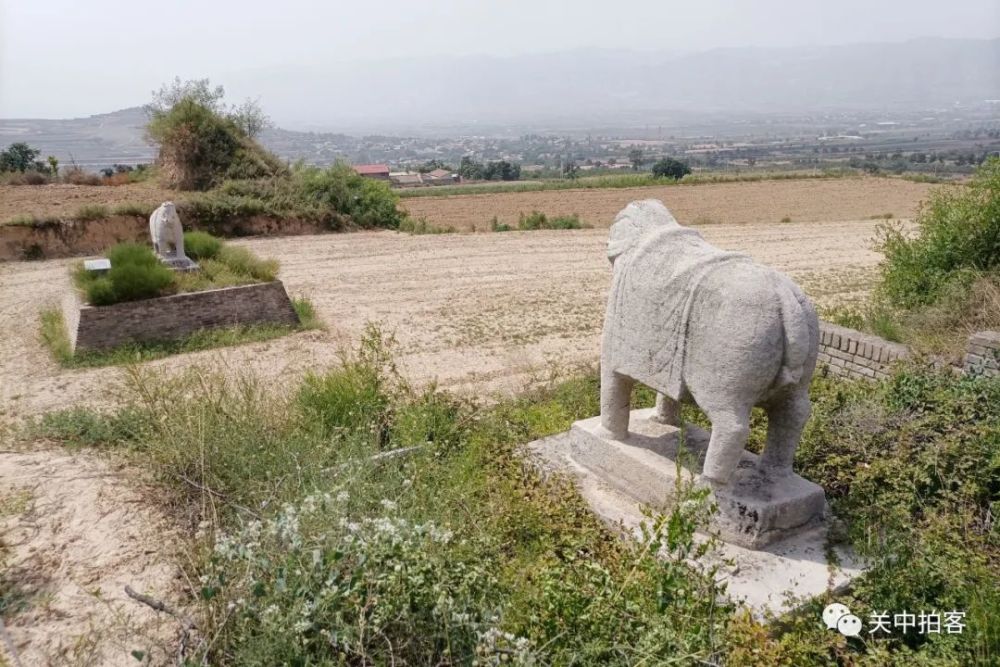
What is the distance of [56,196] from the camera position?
77.5ft

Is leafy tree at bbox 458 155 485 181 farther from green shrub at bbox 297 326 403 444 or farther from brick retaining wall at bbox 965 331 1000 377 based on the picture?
brick retaining wall at bbox 965 331 1000 377

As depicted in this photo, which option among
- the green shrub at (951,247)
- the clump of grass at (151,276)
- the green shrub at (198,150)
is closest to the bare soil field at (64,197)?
the green shrub at (198,150)

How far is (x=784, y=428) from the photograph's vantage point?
4.91 metres

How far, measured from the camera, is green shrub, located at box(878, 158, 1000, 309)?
895cm

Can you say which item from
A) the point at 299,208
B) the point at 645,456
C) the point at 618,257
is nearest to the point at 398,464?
the point at 645,456

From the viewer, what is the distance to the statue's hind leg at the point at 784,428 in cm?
479

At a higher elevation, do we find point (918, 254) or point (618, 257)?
point (618, 257)

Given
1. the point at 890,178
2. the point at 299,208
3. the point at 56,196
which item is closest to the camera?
the point at 56,196

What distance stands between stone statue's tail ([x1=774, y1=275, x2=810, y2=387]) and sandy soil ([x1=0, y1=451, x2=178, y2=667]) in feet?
12.7

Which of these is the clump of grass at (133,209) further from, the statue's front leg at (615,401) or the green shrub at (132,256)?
the statue's front leg at (615,401)

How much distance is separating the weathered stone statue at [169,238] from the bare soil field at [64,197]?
934 centimetres

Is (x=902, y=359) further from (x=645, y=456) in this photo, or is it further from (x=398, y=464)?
(x=398, y=464)

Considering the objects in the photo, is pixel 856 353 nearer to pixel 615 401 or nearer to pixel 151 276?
pixel 615 401

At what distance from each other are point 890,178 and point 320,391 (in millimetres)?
51561
